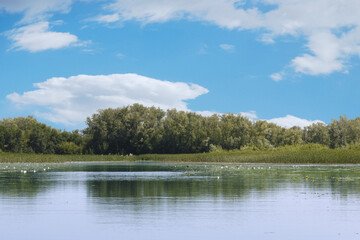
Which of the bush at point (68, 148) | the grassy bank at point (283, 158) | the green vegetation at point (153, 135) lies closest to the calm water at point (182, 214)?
the grassy bank at point (283, 158)

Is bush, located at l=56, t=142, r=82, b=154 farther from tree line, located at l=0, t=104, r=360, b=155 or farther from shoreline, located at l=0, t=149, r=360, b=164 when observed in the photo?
shoreline, located at l=0, t=149, r=360, b=164

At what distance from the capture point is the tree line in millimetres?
103000

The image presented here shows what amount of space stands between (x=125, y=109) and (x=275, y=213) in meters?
100

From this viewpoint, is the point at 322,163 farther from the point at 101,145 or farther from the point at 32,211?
the point at 101,145

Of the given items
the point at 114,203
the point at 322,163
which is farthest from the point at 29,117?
the point at 114,203

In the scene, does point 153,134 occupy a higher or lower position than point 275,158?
higher

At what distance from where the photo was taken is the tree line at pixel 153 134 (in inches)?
4055

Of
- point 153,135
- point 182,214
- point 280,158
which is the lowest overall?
point 182,214

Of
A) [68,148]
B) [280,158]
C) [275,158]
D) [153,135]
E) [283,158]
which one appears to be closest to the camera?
[283,158]

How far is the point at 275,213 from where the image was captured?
13.6 meters

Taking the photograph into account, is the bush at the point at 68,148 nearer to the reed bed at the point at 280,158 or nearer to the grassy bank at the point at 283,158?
the reed bed at the point at 280,158

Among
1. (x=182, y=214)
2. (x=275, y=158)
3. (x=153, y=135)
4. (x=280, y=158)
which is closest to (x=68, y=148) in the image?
(x=153, y=135)

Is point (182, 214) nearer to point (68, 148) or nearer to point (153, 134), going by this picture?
point (153, 134)

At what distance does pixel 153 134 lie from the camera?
106812 millimetres
